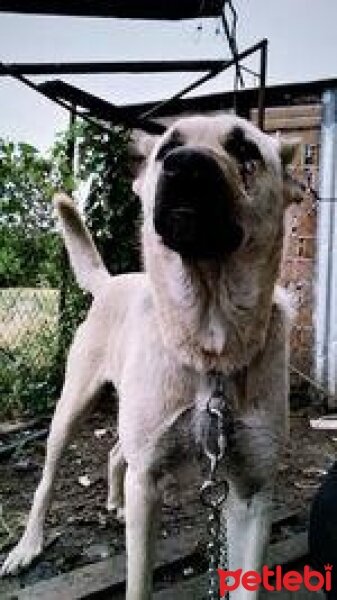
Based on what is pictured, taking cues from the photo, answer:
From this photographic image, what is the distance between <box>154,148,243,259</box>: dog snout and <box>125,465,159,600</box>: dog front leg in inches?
34.4

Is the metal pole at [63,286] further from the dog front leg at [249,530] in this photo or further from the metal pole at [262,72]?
the dog front leg at [249,530]

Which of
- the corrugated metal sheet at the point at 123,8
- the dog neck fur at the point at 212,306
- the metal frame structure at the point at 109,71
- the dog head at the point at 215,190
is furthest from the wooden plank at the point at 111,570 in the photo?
the corrugated metal sheet at the point at 123,8

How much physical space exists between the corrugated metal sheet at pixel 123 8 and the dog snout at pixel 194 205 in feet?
7.16

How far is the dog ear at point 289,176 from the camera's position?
8.57 ft

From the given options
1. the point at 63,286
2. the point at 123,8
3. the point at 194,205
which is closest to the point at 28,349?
the point at 63,286

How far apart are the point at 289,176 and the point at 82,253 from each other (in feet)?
5.28

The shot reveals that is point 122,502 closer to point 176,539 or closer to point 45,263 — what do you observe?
point 176,539

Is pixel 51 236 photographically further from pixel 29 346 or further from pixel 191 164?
pixel 191 164

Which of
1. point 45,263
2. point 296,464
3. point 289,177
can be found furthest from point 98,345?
point 45,263

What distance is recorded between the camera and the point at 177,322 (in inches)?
100

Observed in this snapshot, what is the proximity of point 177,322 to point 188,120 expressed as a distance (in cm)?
69

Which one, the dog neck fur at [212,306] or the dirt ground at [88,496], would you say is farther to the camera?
the dirt ground at [88,496]

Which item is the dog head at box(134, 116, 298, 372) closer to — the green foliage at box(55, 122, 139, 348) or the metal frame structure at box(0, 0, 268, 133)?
the metal frame structure at box(0, 0, 268, 133)

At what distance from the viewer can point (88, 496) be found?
14.5 feet
